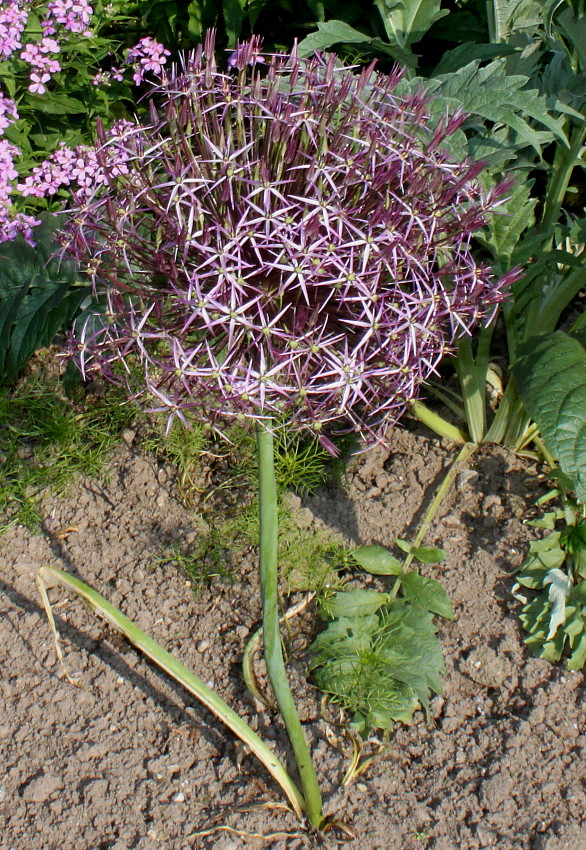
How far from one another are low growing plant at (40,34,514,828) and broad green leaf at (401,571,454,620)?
0.59m

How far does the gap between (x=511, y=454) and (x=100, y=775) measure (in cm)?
161

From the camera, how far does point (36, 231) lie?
2777mm

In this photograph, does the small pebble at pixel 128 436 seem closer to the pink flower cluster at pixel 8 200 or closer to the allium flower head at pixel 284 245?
the pink flower cluster at pixel 8 200

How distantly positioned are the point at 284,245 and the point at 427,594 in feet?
3.80

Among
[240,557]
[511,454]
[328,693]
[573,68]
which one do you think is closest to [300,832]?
[328,693]

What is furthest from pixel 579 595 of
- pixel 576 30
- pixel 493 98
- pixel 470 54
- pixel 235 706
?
pixel 470 54

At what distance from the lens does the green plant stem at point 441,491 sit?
8.09ft

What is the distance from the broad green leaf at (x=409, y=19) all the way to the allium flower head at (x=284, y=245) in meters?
1.10

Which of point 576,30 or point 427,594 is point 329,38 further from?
point 427,594

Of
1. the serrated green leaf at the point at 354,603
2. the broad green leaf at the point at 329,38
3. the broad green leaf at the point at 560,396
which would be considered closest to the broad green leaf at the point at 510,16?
the broad green leaf at the point at 329,38

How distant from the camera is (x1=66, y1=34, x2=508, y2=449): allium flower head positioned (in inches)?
61.6

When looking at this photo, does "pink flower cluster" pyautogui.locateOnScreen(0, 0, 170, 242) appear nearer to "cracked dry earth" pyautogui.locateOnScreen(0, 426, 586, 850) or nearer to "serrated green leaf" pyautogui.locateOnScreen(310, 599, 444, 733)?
"cracked dry earth" pyautogui.locateOnScreen(0, 426, 586, 850)

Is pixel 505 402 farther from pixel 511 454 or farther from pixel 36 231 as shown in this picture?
pixel 36 231

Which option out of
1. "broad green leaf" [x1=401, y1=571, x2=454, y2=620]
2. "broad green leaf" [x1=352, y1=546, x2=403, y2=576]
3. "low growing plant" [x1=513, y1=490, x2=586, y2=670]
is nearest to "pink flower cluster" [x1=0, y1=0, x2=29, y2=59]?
"broad green leaf" [x1=352, y1=546, x2=403, y2=576]
